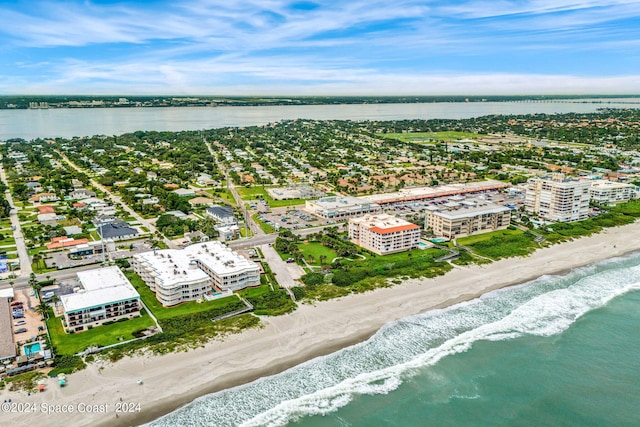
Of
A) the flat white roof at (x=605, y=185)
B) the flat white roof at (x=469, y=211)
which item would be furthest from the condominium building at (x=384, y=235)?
the flat white roof at (x=605, y=185)

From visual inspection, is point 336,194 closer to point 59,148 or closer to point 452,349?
point 452,349

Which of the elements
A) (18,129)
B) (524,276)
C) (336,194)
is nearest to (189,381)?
(524,276)

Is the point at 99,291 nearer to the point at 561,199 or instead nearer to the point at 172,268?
the point at 172,268

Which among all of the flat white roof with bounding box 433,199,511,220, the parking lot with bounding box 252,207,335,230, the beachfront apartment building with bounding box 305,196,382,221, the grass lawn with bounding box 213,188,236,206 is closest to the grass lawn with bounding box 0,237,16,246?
the parking lot with bounding box 252,207,335,230

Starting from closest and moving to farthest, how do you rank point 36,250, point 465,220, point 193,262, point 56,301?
point 56,301, point 193,262, point 36,250, point 465,220

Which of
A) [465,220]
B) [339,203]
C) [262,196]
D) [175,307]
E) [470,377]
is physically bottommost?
[470,377]

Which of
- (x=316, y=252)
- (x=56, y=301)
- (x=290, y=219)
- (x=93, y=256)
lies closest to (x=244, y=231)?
(x=290, y=219)

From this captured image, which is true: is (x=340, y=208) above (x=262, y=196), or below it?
above
